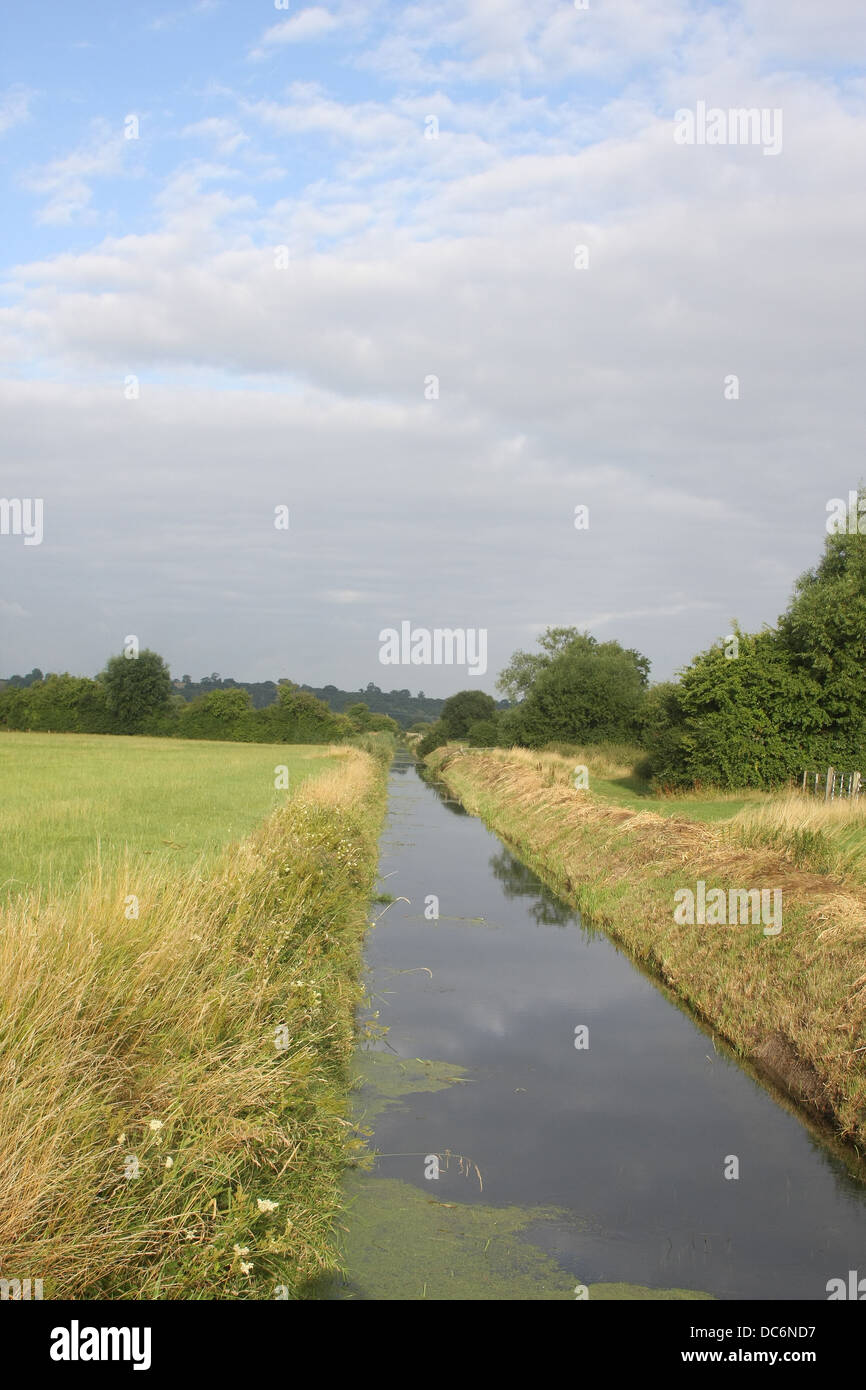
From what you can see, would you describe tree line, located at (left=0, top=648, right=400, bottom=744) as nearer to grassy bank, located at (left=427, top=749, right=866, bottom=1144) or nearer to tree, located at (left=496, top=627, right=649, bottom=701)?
tree, located at (left=496, top=627, right=649, bottom=701)

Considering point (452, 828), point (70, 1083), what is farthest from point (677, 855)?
point (452, 828)

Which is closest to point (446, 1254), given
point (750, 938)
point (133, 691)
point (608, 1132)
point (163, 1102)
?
point (163, 1102)

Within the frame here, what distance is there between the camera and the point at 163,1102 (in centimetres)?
491

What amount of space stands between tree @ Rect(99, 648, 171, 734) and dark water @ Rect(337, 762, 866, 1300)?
251ft

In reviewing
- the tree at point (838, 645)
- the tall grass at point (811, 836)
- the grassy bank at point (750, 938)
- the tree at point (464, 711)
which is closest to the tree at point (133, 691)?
the tree at point (464, 711)

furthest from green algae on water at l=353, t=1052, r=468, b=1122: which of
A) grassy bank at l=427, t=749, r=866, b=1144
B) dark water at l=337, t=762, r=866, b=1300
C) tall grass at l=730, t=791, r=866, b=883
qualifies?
tall grass at l=730, t=791, r=866, b=883

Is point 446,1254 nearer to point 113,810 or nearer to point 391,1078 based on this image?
point 391,1078

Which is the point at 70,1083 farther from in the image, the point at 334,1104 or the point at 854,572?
the point at 854,572

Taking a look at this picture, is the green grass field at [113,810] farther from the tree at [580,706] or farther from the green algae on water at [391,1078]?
the tree at [580,706]

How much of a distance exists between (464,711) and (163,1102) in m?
85.7

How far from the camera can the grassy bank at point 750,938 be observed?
7.39m

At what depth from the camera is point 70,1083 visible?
4.58 m

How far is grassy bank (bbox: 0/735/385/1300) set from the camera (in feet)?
13.0

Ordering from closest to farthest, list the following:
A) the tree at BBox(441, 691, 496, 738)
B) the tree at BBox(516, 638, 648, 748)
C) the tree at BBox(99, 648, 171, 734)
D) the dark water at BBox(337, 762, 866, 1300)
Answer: the dark water at BBox(337, 762, 866, 1300), the tree at BBox(516, 638, 648, 748), the tree at BBox(99, 648, 171, 734), the tree at BBox(441, 691, 496, 738)
